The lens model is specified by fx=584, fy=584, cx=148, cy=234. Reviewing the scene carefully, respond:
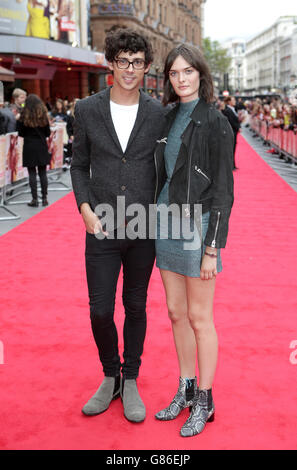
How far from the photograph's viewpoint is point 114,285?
3.30 metres

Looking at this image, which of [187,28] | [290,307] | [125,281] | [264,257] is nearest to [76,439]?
[125,281]

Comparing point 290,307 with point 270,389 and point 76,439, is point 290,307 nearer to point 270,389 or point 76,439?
point 270,389

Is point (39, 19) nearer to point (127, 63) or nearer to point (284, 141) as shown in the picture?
point (284, 141)

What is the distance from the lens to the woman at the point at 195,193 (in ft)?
9.45

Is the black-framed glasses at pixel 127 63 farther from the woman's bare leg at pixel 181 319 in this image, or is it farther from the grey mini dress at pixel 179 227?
the woman's bare leg at pixel 181 319

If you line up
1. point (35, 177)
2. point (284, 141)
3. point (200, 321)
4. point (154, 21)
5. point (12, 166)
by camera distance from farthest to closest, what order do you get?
point (154, 21)
point (284, 141)
point (35, 177)
point (12, 166)
point (200, 321)

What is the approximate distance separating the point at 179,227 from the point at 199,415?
1.05 meters

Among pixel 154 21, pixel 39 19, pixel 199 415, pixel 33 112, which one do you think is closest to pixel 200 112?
pixel 199 415

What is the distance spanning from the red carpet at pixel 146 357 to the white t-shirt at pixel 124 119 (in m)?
1.60

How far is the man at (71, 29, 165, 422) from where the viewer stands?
3086 millimetres

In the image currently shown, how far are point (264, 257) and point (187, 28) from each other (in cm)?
7328

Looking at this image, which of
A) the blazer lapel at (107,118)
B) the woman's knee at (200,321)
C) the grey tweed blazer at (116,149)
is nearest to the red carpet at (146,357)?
the woman's knee at (200,321)

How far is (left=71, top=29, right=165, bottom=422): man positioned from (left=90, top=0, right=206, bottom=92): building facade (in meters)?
26.6

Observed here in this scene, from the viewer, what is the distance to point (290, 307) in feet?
17.3
